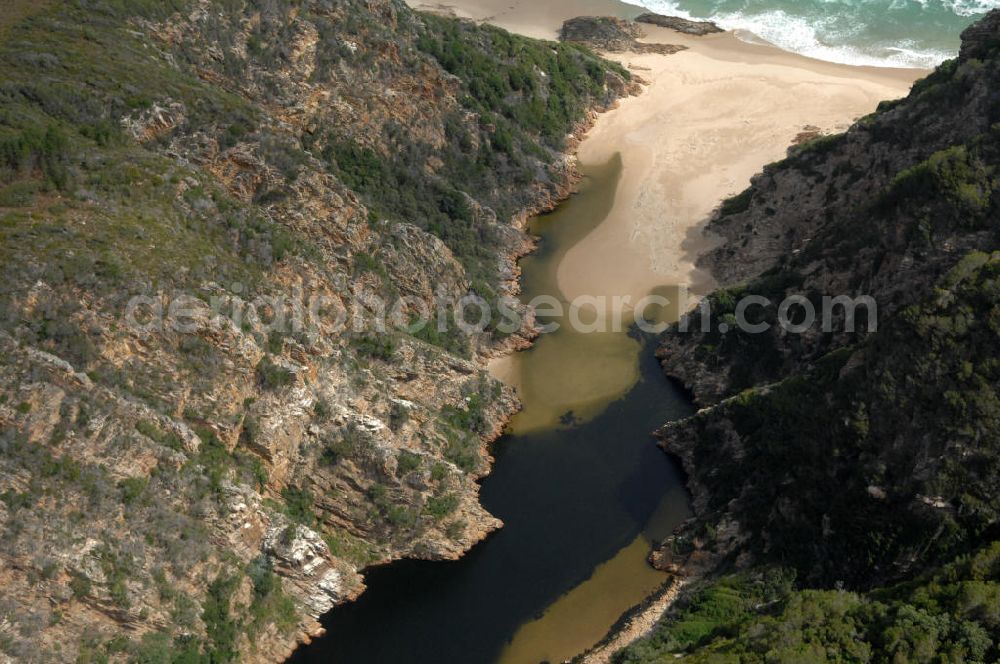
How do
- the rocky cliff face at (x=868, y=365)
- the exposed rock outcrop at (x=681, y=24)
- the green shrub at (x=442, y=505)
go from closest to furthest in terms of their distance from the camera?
1. the rocky cliff face at (x=868, y=365)
2. the green shrub at (x=442, y=505)
3. the exposed rock outcrop at (x=681, y=24)

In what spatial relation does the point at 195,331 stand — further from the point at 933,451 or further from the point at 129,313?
the point at 933,451

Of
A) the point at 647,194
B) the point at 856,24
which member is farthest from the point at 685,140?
the point at 856,24

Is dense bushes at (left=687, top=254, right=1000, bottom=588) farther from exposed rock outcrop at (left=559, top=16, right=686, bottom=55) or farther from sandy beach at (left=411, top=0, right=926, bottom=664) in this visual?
exposed rock outcrop at (left=559, top=16, right=686, bottom=55)

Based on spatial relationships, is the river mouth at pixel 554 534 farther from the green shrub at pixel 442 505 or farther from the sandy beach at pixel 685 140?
the green shrub at pixel 442 505

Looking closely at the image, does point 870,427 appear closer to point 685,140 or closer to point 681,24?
point 685,140

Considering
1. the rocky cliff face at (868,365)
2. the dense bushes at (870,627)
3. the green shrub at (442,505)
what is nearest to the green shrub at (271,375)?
the green shrub at (442,505)

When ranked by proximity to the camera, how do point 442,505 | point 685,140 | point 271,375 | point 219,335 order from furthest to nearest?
point 685,140
point 442,505
point 271,375
point 219,335
